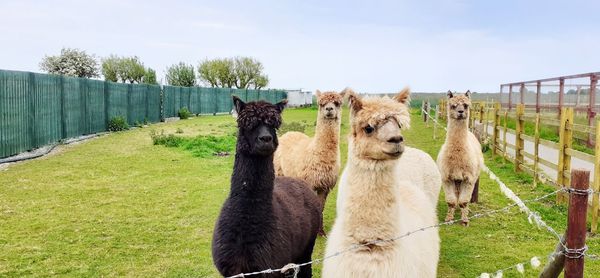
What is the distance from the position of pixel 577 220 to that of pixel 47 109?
16453mm

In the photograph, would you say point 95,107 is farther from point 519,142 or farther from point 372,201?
point 372,201

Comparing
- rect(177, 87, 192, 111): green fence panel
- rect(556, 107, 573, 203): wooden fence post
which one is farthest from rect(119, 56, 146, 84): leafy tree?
rect(556, 107, 573, 203): wooden fence post

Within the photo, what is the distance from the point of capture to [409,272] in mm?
3209

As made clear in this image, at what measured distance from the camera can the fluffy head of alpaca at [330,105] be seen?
23.2ft

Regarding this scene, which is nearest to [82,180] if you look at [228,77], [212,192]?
[212,192]

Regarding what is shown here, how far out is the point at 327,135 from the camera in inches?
277

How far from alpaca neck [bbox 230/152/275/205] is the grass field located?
5.84 feet

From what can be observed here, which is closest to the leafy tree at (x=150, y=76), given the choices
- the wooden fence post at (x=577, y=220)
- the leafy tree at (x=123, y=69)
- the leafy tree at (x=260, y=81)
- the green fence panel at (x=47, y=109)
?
the leafy tree at (x=123, y=69)

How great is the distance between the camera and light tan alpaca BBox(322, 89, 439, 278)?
317 centimetres

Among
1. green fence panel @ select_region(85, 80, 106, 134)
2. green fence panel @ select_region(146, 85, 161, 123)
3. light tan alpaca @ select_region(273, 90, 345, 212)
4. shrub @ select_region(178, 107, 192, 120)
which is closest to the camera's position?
light tan alpaca @ select_region(273, 90, 345, 212)

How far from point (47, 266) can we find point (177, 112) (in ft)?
99.1

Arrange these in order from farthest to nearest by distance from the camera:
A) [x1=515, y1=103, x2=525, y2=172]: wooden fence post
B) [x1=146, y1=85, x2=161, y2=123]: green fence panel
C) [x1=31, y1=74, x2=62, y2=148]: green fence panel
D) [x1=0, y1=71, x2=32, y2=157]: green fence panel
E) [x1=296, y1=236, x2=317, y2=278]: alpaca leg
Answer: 1. [x1=146, y1=85, x2=161, y2=123]: green fence panel
2. [x1=31, y1=74, x2=62, y2=148]: green fence panel
3. [x1=0, y1=71, x2=32, y2=157]: green fence panel
4. [x1=515, y1=103, x2=525, y2=172]: wooden fence post
5. [x1=296, y1=236, x2=317, y2=278]: alpaca leg

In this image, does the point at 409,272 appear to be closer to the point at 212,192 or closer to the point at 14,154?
the point at 212,192

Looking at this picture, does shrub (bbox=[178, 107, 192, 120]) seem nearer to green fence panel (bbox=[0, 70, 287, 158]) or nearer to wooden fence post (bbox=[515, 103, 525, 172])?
green fence panel (bbox=[0, 70, 287, 158])
